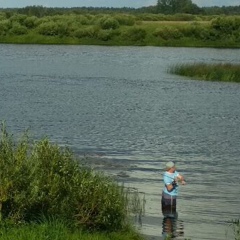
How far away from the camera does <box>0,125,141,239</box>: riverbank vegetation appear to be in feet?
49.1

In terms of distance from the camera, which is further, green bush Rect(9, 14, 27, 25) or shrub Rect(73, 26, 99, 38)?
green bush Rect(9, 14, 27, 25)

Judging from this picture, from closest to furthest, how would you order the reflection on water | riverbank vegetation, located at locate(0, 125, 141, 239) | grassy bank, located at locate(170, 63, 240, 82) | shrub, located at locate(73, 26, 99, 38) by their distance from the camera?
A: 1. riverbank vegetation, located at locate(0, 125, 141, 239)
2. the reflection on water
3. grassy bank, located at locate(170, 63, 240, 82)
4. shrub, located at locate(73, 26, 99, 38)

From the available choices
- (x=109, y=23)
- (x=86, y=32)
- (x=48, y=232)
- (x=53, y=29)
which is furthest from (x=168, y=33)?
(x=48, y=232)

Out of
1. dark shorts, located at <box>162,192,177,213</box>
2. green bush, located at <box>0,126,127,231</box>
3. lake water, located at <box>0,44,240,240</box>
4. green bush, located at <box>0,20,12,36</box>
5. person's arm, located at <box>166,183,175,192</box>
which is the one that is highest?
green bush, located at <box>0,20,12,36</box>

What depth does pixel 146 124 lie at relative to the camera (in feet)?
125

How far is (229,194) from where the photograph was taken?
2300 cm

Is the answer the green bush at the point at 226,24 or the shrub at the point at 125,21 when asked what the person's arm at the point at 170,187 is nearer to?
the green bush at the point at 226,24

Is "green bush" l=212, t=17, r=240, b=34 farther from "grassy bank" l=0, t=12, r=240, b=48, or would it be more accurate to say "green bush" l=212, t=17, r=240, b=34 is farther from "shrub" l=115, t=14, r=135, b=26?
"shrub" l=115, t=14, r=135, b=26

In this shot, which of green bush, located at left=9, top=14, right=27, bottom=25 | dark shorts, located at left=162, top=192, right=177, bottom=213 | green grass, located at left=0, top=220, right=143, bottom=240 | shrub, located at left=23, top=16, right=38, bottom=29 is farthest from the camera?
green bush, located at left=9, top=14, right=27, bottom=25

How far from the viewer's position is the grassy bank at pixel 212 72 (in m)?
59.3

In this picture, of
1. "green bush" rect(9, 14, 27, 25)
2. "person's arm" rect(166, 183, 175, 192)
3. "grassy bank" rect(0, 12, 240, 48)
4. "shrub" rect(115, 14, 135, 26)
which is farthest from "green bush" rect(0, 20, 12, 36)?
"person's arm" rect(166, 183, 175, 192)

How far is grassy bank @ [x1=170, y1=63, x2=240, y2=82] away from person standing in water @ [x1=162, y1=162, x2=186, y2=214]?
132ft

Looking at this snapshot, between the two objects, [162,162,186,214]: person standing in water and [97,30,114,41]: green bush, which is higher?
[97,30,114,41]: green bush

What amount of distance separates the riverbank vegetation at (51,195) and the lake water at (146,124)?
264cm
